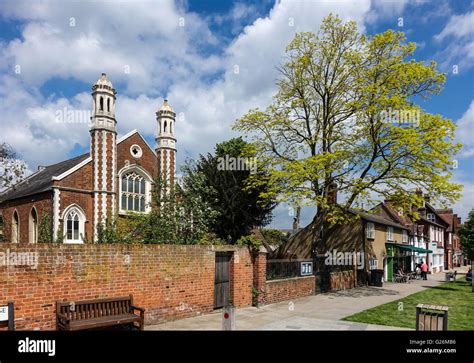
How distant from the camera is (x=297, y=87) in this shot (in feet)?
71.6

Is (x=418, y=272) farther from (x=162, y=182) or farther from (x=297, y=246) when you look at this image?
(x=162, y=182)

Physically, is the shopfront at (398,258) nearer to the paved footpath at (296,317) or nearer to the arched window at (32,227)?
the paved footpath at (296,317)

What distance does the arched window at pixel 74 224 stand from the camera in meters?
27.5

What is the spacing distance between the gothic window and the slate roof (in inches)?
169

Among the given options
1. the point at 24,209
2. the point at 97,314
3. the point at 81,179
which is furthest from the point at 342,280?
the point at 24,209

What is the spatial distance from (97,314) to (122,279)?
3.69 feet

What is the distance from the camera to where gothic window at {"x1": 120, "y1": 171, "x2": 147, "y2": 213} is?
3169cm

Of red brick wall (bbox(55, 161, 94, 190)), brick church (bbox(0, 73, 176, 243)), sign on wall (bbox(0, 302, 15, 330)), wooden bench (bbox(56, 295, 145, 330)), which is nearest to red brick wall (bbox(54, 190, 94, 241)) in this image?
→ brick church (bbox(0, 73, 176, 243))

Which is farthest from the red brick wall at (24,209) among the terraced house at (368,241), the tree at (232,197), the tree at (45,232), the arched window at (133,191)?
the terraced house at (368,241)

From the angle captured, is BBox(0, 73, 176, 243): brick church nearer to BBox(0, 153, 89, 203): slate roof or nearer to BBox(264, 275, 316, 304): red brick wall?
BBox(0, 153, 89, 203): slate roof

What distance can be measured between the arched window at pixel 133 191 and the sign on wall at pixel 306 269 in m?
17.5

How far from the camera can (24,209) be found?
3059 cm

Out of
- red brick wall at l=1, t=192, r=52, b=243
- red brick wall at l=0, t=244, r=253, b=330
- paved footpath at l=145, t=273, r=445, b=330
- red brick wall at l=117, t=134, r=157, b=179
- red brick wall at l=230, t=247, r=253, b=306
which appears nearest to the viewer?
red brick wall at l=0, t=244, r=253, b=330
